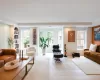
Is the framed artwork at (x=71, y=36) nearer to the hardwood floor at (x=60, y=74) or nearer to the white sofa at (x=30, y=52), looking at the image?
the white sofa at (x=30, y=52)

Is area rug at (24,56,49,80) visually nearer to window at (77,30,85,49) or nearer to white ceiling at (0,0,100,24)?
white ceiling at (0,0,100,24)

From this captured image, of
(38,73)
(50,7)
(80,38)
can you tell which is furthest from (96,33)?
(38,73)

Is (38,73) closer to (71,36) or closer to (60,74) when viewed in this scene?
(60,74)

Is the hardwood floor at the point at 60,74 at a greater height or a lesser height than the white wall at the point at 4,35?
lesser

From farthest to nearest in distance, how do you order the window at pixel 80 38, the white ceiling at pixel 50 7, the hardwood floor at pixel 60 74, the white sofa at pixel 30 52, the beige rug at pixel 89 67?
the window at pixel 80 38 < the white sofa at pixel 30 52 < the beige rug at pixel 89 67 < the hardwood floor at pixel 60 74 < the white ceiling at pixel 50 7

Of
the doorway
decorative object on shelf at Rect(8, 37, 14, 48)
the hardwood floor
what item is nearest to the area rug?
the hardwood floor

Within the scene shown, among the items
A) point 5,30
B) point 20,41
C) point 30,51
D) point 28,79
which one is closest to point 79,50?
point 30,51

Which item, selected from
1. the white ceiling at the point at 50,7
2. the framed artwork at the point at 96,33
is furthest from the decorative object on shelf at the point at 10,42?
the framed artwork at the point at 96,33

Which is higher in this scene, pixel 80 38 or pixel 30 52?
pixel 80 38

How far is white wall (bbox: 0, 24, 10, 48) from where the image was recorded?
7.47 meters

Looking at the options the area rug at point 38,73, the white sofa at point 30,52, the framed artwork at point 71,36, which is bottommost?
the area rug at point 38,73

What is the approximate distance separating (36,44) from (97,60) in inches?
193

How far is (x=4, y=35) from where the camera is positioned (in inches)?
311

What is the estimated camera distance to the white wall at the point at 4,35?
747cm
